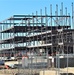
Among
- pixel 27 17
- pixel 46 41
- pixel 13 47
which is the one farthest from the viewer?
pixel 13 47

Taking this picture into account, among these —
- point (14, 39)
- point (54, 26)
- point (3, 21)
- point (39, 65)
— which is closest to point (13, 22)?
point (14, 39)

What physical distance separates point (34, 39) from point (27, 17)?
231 inches

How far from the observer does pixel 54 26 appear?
5788 centimetres

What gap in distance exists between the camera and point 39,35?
5778 centimetres

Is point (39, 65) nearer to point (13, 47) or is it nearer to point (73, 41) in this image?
point (73, 41)

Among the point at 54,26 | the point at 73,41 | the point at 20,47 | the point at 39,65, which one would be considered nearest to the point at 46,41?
the point at 54,26

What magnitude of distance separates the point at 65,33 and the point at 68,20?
28.7ft

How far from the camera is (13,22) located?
70.0 m

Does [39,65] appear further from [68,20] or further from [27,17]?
[27,17]

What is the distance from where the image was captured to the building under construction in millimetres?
47325

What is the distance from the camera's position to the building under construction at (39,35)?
47.3 metres

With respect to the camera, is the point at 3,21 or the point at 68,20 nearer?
the point at 68,20

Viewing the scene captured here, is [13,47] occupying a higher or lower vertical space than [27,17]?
lower

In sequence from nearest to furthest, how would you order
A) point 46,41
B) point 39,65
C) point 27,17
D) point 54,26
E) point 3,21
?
point 39,65 < point 46,41 < point 54,26 < point 27,17 < point 3,21
